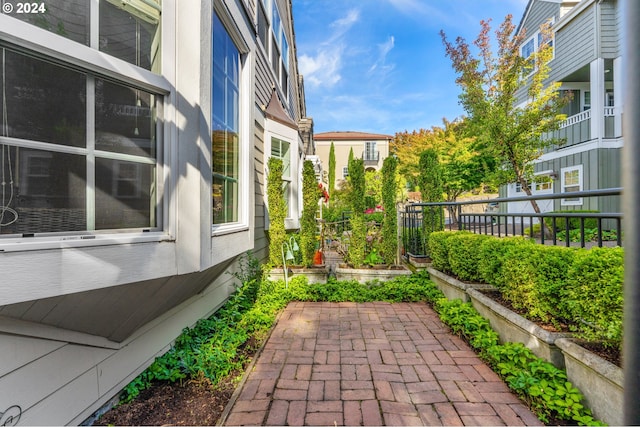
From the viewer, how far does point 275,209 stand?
4.81 meters

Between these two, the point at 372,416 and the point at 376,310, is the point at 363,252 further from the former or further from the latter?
the point at 372,416

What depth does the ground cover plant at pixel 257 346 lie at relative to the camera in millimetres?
1949

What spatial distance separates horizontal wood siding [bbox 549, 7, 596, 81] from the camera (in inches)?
379

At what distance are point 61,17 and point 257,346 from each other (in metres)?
2.87

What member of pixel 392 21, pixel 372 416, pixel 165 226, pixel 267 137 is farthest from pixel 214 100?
pixel 392 21

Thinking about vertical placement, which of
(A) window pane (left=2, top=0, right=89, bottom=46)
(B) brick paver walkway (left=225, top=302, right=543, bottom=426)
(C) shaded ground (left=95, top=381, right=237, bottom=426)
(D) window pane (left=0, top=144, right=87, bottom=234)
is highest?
(A) window pane (left=2, top=0, right=89, bottom=46)

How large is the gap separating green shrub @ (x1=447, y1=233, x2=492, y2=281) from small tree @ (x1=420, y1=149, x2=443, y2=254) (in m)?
1.24

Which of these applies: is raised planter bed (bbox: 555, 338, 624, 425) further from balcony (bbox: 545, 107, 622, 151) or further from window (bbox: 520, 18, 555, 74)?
window (bbox: 520, 18, 555, 74)

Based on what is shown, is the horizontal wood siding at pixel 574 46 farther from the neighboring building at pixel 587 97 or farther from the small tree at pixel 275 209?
the small tree at pixel 275 209

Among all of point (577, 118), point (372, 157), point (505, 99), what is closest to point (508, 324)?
point (505, 99)

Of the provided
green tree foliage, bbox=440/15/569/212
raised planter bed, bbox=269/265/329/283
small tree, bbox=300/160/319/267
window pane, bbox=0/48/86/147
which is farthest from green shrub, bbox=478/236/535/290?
green tree foliage, bbox=440/15/569/212

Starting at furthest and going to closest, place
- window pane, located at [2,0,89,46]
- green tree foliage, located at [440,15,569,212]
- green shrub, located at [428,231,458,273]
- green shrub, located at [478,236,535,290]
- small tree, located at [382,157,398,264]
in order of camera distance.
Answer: green tree foliage, located at [440,15,569,212] → small tree, located at [382,157,398,264] → green shrub, located at [428,231,458,273] → green shrub, located at [478,236,535,290] → window pane, located at [2,0,89,46]

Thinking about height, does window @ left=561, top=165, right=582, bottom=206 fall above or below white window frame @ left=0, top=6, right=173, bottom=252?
above

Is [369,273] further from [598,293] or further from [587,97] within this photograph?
[587,97]
